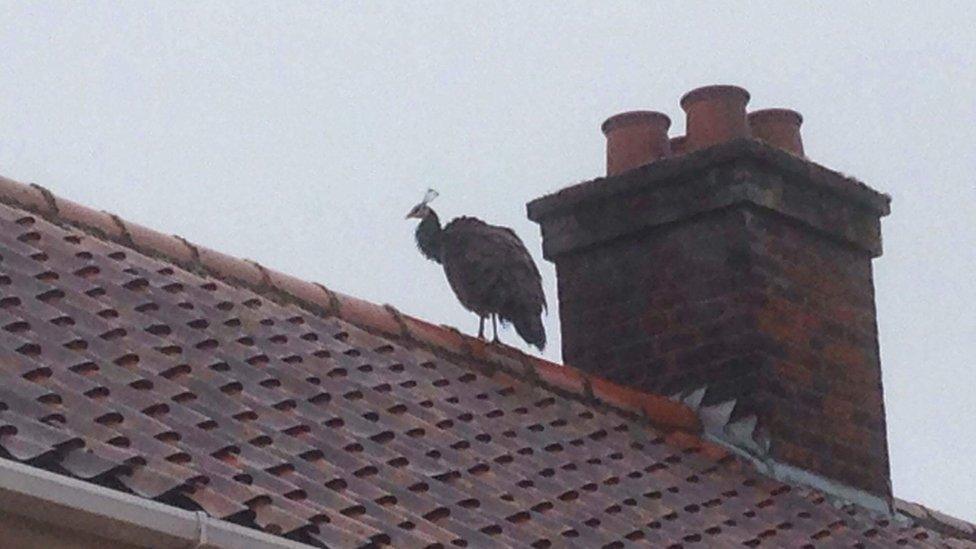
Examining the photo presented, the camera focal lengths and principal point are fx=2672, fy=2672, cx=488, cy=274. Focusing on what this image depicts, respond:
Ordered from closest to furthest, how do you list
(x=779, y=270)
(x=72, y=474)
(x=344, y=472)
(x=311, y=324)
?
(x=72, y=474)
(x=344, y=472)
(x=311, y=324)
(x=779, y=270)

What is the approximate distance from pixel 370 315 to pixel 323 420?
5.39 ft

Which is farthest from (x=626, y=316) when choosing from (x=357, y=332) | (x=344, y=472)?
(x=344, y=472)

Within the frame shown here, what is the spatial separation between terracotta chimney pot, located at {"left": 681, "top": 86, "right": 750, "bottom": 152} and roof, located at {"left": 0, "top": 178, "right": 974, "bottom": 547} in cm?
140

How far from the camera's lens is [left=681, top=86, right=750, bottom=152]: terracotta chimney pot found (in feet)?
38.9

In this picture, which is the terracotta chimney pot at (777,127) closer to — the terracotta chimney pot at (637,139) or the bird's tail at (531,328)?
the terracotta chimney pot at (637,139)

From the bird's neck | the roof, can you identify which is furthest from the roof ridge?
the bird's neck

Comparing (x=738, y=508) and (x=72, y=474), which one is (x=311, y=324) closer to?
(x=738, y=508)

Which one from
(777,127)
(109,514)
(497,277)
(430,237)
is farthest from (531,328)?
(109,514)

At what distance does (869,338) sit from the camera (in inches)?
467

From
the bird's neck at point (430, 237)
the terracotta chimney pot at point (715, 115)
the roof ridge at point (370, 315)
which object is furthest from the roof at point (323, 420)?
the terracotta chimney pot at point (715, 115)

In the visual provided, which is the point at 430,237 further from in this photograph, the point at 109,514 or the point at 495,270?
the point at 109,514

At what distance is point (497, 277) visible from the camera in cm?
1117

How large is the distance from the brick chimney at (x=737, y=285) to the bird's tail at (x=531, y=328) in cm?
57

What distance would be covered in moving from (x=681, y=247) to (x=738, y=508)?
1853 mm
